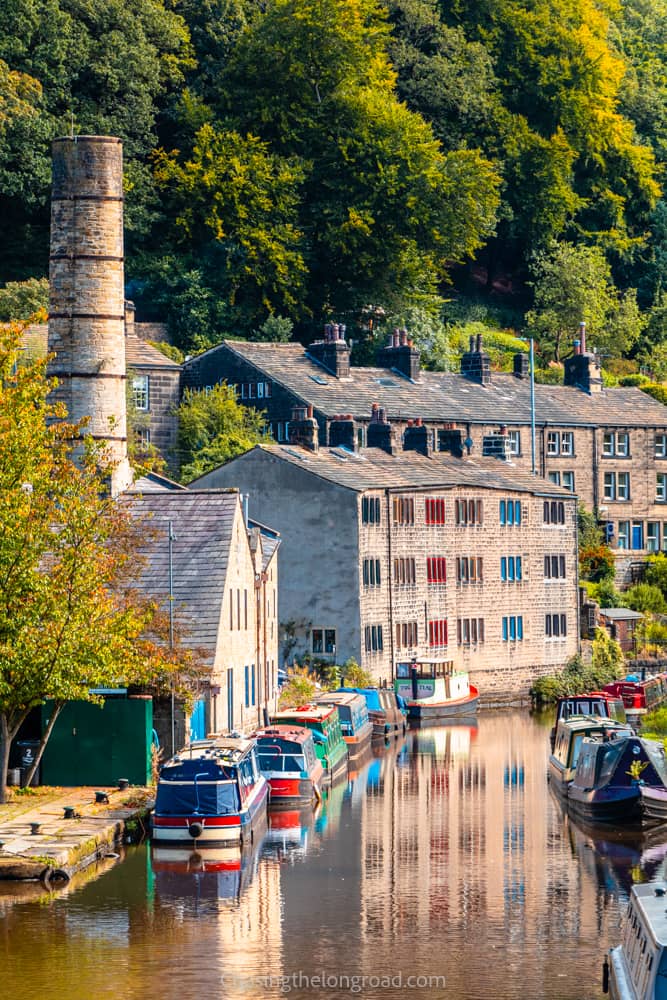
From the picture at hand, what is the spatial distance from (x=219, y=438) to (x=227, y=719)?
29908 mm

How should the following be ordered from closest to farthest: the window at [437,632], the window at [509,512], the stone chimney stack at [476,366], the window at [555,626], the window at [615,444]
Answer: the window at [437,632]
the window at [509,512]
the window at [555,626]
the stone chimney stack at [476,366]
the window at [615,444]

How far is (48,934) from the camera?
3391 centimetres

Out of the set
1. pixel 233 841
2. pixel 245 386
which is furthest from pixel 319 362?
pixel 233 841

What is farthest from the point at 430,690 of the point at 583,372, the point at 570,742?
the point at 583,372

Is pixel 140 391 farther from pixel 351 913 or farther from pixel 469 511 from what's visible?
pixel 351 913

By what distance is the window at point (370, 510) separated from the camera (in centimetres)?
7006

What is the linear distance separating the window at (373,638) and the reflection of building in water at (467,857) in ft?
23.2

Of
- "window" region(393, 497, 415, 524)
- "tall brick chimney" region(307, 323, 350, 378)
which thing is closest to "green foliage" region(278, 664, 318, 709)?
"window" region(393, 497, 415, 524)

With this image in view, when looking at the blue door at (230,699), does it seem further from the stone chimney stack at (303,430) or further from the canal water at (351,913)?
the stone chimney stack at (303,430)

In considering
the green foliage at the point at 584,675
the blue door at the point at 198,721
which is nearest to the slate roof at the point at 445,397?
the green foliage at the point at 584,675

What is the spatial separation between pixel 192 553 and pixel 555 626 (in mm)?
33292

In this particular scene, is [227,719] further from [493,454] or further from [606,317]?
[606,317]

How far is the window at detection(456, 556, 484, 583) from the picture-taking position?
76.8 meters

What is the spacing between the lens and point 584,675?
79.2m
